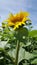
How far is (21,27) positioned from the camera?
1.43 m

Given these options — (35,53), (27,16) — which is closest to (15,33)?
(27,16)

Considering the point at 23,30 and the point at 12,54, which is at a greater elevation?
the point at 23,30

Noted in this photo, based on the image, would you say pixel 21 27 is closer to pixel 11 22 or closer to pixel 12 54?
pixel 11 22

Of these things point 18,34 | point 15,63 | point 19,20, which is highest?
point 19,20

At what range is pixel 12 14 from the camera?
152 cm

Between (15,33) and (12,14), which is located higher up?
(12,14)

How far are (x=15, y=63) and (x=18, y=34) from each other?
0.68 feet

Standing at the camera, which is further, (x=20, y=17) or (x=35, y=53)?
(x=35, y=53)

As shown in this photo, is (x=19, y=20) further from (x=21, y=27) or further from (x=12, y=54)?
(x=12, y=54)

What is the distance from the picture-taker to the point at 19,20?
1465 millimetres

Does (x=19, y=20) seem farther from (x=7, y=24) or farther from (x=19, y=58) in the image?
A: (x=19, y=58)

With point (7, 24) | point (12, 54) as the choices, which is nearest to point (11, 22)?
point (7, 24)

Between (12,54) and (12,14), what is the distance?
291mm

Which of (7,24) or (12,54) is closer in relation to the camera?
(7,24)
